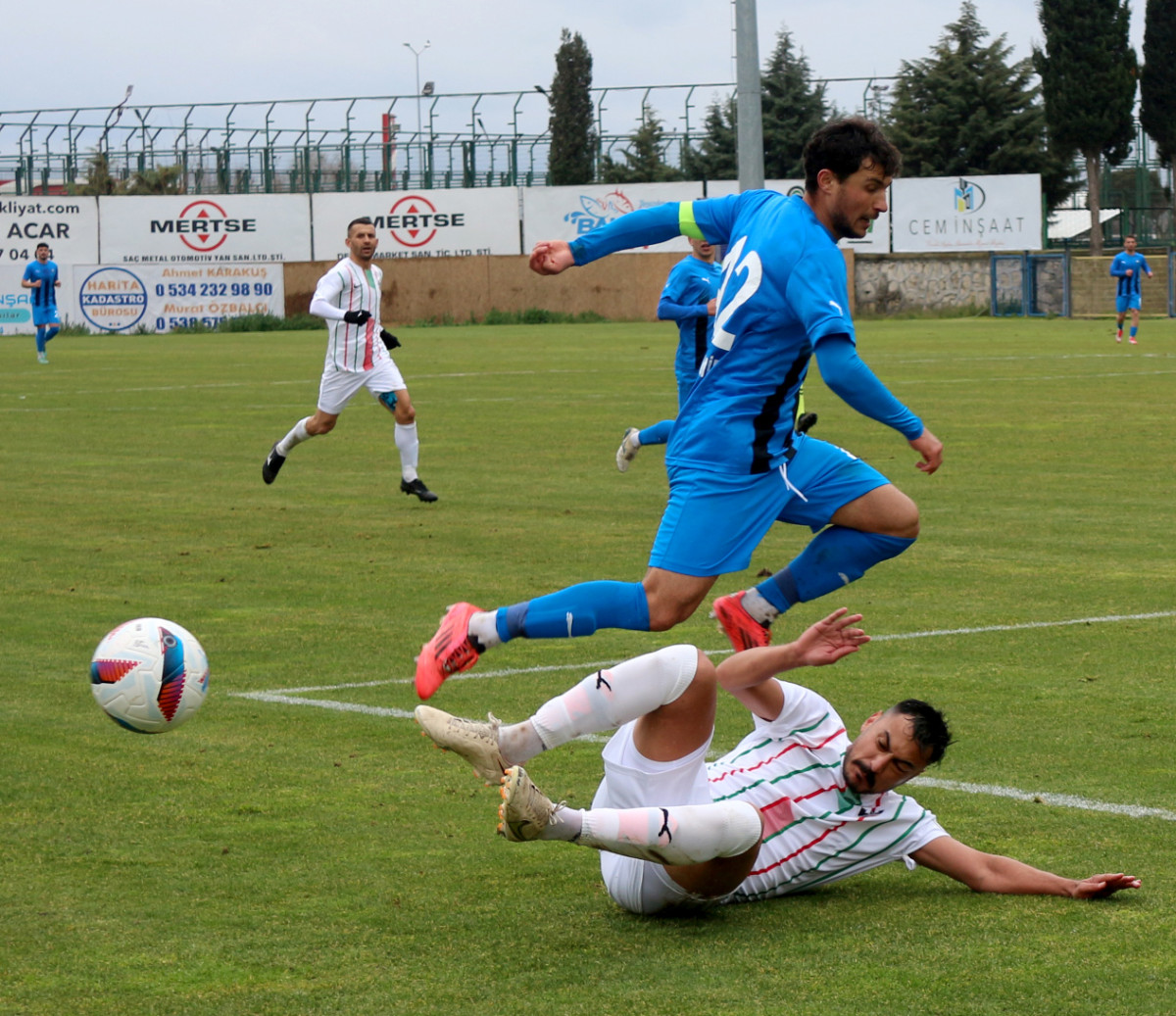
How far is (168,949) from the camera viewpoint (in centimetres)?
425

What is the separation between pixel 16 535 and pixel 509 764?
8211mm

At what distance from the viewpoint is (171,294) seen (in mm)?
51062

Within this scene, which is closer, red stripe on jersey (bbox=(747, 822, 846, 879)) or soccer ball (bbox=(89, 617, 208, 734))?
red stripe on jersey (bbox=(747, 822, 846, 879))

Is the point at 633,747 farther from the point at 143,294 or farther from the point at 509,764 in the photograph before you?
the point at 143,294

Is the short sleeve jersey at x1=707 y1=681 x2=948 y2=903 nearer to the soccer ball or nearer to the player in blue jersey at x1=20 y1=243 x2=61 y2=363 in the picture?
the soccer ball

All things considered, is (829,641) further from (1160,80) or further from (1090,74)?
(1160,80)

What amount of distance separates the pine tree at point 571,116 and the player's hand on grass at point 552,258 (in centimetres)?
6133

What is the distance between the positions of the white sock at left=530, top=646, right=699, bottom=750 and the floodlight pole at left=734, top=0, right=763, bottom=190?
15.1 m

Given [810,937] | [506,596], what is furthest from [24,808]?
[506,596]

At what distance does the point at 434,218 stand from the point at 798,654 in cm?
5511

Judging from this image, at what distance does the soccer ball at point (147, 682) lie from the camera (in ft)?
18.9

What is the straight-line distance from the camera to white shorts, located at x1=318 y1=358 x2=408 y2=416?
14.3 metres

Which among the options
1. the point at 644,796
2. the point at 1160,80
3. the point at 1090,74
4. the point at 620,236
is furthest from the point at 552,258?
the point at 1160,80

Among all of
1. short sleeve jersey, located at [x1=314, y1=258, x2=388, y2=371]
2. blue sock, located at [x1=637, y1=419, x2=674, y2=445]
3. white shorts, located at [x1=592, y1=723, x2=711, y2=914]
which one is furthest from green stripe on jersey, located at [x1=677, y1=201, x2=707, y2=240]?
short sleeve jersey, located at [x1=314, y1=258, x2=388, y2=371]
